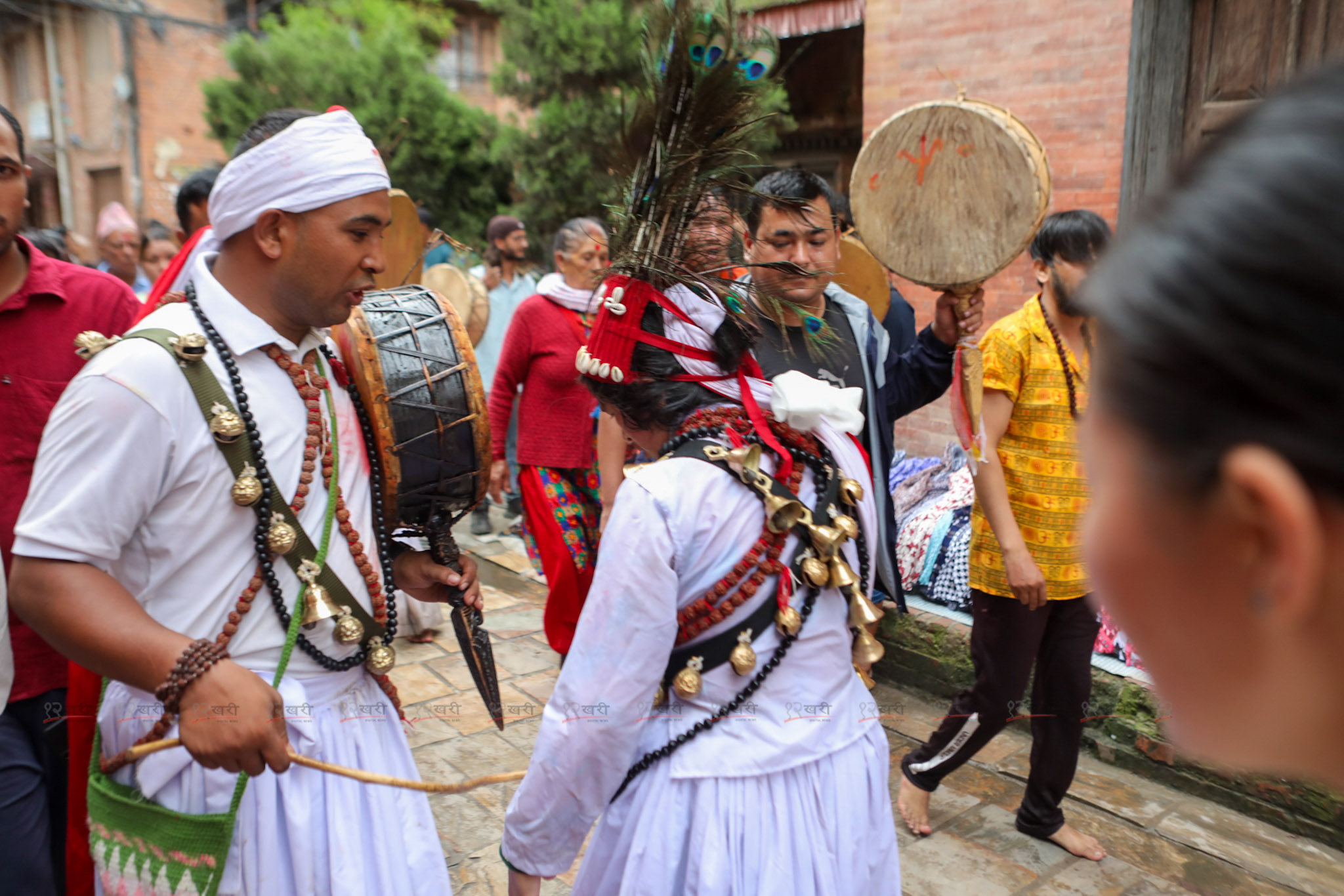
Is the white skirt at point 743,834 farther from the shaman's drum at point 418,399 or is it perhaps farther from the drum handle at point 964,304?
the drum handle at point 964,304

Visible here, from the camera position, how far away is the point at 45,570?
1461 mm

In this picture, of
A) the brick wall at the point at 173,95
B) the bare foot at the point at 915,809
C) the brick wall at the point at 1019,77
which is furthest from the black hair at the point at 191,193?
the brick wall at the point at 173,95

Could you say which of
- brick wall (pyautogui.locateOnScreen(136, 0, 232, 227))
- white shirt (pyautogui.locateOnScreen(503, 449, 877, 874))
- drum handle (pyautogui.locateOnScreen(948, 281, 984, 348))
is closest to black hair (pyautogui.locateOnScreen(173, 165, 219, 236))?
drum handle (pyautogui.locateOnScreen(948, 281, 984, 348))

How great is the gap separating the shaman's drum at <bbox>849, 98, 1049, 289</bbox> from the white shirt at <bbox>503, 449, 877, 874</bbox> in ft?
3.82

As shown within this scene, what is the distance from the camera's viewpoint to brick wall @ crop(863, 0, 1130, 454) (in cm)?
503

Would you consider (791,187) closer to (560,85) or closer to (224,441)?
(224,441)

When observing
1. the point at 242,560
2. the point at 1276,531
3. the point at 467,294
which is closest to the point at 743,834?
the point at 242,560

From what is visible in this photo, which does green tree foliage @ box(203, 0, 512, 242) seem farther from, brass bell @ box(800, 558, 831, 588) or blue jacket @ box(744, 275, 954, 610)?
brass bell @ box(800, 558, 831, 588)

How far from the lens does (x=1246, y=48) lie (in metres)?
4.31

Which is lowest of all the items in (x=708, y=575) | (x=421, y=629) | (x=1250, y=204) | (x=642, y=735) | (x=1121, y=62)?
(x=421, y=629)

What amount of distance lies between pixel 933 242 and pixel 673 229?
1080 mm

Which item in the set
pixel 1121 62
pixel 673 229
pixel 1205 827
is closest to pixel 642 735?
pixel 673 229

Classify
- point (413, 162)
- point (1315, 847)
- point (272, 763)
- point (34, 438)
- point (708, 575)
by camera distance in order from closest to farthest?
point (272, 763)
point (708, 575)
point (34, 438)
point (1315, 847)
point (413, 162)

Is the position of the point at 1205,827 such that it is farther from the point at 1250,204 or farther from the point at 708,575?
the point at 1250,204
